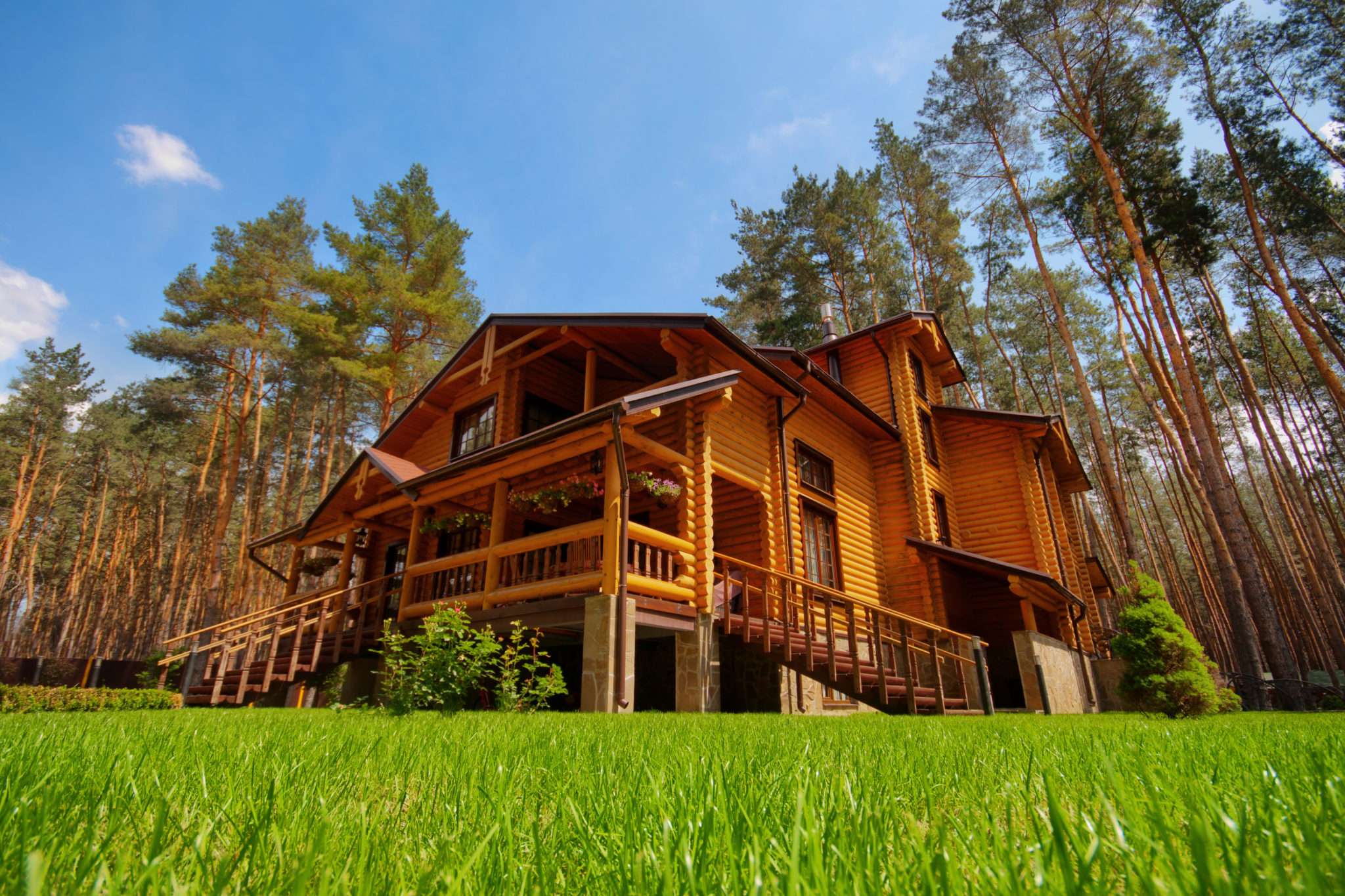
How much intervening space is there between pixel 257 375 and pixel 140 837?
29123 mm

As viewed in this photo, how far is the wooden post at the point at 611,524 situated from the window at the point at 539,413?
15.0 ft

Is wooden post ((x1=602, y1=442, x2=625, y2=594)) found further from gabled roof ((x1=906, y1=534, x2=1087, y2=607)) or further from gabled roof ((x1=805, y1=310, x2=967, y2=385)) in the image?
gabled roof ((x1=805, y1=310, x2=967, y2=385))

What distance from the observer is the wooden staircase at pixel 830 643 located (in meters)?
9.11

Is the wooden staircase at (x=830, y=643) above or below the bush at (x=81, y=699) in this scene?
above

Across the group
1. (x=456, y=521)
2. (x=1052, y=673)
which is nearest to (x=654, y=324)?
(x=456, y=521)

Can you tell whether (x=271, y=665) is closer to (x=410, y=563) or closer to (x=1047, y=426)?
(x=410, y=563)

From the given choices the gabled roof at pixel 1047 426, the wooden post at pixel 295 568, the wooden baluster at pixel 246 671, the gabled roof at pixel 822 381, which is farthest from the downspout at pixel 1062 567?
the wooden post at pixel 295 568

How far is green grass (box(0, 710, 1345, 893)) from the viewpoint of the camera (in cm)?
86

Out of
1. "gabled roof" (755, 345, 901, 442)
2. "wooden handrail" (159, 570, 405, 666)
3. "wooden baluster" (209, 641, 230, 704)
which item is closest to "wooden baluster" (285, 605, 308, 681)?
"wooden handrail" (159, 570, 405, 666)

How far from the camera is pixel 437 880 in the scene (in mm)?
924

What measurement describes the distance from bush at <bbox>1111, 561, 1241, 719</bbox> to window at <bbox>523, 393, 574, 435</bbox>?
10.6 meters

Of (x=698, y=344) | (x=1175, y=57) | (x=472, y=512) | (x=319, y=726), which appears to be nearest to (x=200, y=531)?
(x=472, y=512)

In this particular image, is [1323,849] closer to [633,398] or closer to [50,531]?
[633,398]

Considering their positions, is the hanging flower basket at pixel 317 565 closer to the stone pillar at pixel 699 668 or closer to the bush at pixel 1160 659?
the stone pillar at pixel 699 668
